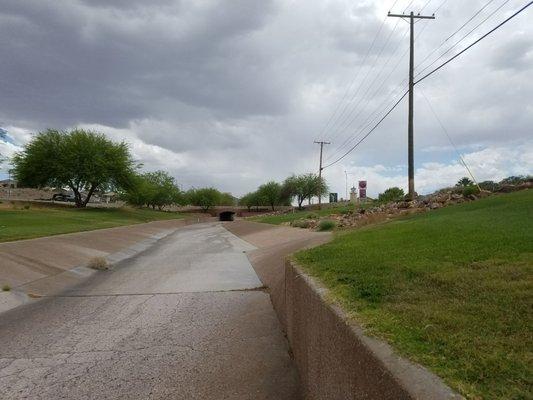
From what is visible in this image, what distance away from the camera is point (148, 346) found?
8469 millimetres

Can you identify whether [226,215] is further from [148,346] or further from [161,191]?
[148,346]

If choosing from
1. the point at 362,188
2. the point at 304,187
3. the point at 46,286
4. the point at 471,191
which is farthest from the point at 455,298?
the point at 304,187

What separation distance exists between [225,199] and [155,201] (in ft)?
136

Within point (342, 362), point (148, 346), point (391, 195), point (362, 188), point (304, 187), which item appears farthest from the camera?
point (304, 187)

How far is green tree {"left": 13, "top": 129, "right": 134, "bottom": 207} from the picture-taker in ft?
200

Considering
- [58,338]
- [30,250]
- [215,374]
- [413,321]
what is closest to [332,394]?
[413,321]

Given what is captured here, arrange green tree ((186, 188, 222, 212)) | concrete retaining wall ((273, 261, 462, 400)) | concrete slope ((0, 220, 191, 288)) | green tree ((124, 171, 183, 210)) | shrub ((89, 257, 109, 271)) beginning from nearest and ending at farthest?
concrete retaining wall ((273, 261, 462, 400))
concrete slope ((0, 220, 191, 288))
shrub ((89, 257, 109, 271))
green tree ((124, 171, 183, 210))
green tree ((186, 188, 222, 212))

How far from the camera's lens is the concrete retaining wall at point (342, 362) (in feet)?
10.2

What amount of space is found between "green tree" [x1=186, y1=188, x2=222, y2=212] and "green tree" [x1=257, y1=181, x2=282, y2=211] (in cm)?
1507

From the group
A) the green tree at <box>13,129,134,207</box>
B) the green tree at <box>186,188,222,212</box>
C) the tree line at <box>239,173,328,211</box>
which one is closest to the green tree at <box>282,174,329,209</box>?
the tree line at <box>239,173,328,211</box>

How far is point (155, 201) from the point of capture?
11175 centimetres

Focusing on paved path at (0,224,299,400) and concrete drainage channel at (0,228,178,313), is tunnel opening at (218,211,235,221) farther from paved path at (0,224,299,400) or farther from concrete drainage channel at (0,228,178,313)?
paved path at (0,224,299,400)

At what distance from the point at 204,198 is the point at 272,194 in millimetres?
19867

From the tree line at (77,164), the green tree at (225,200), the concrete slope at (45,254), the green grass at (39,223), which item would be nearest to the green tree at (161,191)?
the green tree at (225,200)
